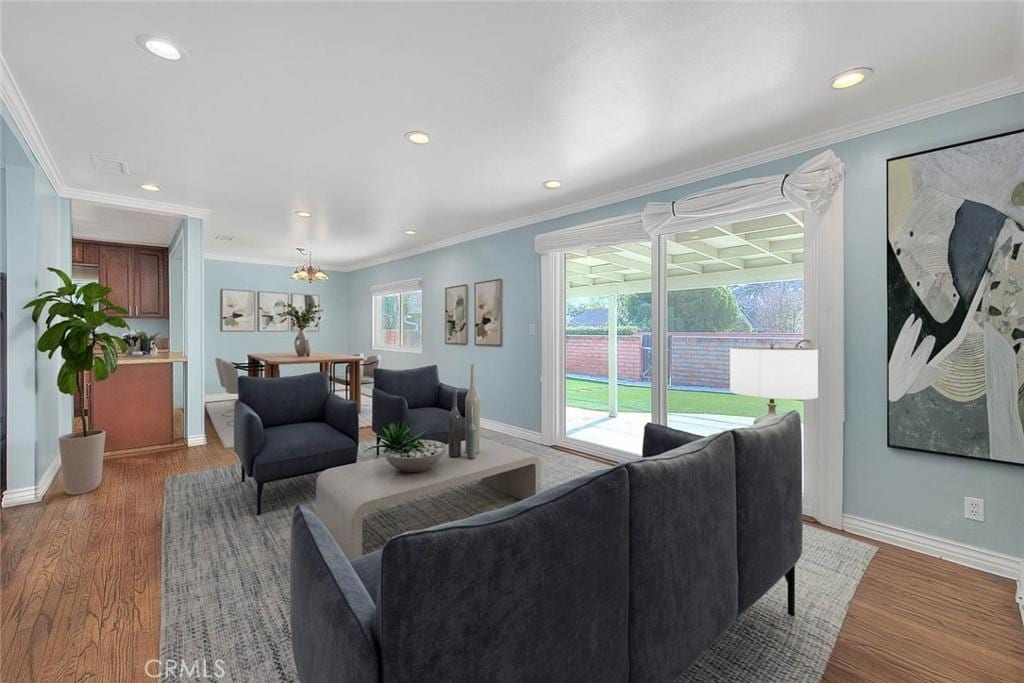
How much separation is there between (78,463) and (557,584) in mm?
3909

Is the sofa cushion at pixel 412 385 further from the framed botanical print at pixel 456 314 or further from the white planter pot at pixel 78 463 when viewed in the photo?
the white planter pot at pixel 78 463

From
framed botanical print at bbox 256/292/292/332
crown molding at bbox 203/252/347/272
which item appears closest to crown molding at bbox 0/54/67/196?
crown molding at bbox 203/252/347/272

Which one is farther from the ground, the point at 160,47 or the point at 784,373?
the point at 160,47

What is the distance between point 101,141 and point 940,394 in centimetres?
521

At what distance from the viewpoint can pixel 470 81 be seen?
2180 millimetres

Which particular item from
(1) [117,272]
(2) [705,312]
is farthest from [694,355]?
(1) [117,272]

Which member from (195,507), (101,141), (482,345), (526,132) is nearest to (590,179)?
(526,132)

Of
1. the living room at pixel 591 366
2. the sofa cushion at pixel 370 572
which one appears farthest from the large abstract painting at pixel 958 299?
the sofa cushion at pixel 370 572

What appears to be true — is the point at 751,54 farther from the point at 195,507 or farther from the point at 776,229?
the point at 195,507

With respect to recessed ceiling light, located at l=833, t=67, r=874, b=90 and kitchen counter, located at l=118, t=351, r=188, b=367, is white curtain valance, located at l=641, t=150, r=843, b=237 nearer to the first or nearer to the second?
recessed ceiling light, located at l=833, t=67, r=874, b=90

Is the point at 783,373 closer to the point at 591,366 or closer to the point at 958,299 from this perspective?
the point at 958,299

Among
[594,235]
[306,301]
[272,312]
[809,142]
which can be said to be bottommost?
[272,312]

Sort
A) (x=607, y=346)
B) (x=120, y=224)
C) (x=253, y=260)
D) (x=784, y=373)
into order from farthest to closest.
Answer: (x=253, y=260), (x=120, y=224), (x=607, y=346), (x=784, y=373)

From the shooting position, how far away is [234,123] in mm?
2609
